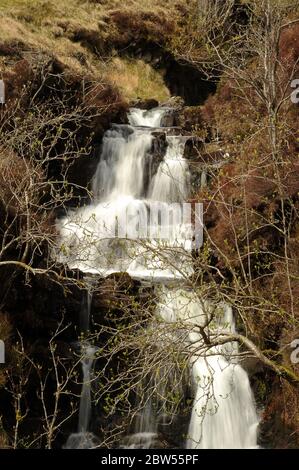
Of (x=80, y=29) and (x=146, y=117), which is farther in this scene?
(x=80, y=29)

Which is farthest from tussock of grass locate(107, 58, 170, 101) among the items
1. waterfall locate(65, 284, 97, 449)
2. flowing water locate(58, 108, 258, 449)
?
waterfall locate(65, 284, 97, 449)

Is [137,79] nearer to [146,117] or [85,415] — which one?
[146,117]

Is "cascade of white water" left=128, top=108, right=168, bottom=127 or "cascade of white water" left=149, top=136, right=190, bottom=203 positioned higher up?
"cascade of white water" left=128, top=108, right=168, bottom=127

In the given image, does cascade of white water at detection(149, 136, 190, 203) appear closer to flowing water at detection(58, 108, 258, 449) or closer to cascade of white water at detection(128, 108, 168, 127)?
flowing water at detection(58, 108, 258, 449)

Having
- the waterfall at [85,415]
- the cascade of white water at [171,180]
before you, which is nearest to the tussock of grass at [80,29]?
the cascade of white water at [171,180]

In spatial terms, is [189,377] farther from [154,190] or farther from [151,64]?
[151,64]

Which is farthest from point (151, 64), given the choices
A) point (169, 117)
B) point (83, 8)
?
point (169, 117)

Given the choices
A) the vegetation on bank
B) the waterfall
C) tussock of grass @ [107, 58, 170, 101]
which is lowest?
the waterfall

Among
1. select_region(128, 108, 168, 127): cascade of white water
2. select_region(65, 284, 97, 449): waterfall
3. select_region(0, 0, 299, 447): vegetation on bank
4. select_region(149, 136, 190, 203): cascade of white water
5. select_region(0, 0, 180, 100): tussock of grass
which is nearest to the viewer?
select_region(0, 0, 299, 447): vegetation on bank

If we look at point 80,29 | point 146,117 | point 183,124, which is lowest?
point 183,124

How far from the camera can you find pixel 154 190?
760 inches

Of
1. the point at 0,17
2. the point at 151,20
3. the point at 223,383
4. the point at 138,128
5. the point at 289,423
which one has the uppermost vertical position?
the point at 151,20

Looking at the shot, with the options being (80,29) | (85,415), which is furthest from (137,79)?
(85,415)

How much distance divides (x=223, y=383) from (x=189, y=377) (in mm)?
768
